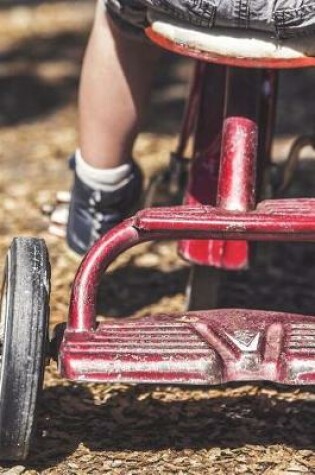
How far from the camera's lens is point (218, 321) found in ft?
6.88

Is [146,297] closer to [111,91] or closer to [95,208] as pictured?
[95,208]

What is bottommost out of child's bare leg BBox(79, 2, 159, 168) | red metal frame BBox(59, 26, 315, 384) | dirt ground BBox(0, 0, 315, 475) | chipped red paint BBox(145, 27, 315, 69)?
dirt ground BBox(0, 0, 315, 475)

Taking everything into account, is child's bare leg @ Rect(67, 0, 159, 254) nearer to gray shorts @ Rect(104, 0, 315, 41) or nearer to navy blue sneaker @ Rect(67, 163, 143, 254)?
navy blue sneaker @ Rect(67, 163, 143, 254)

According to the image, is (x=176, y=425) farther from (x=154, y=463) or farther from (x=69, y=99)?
(x=69, y=99)

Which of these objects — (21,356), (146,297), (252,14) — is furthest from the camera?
(146,297)

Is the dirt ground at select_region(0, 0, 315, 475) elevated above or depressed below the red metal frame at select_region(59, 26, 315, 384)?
below

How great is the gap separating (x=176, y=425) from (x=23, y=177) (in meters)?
1.49

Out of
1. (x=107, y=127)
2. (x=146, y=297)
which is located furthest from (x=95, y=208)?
(x=146, y=297)

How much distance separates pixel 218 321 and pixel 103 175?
61 cm

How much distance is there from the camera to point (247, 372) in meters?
1.98

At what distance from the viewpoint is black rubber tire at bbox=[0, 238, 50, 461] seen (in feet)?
6.31

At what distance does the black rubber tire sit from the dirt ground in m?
0.18

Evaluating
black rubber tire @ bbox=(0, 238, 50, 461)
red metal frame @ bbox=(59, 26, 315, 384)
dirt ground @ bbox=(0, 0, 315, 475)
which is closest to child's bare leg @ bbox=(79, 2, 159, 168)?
red metal frame @ bbox=(59, 26, 315, 384)

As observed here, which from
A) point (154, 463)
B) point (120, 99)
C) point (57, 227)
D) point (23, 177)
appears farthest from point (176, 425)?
point (23, 177)
